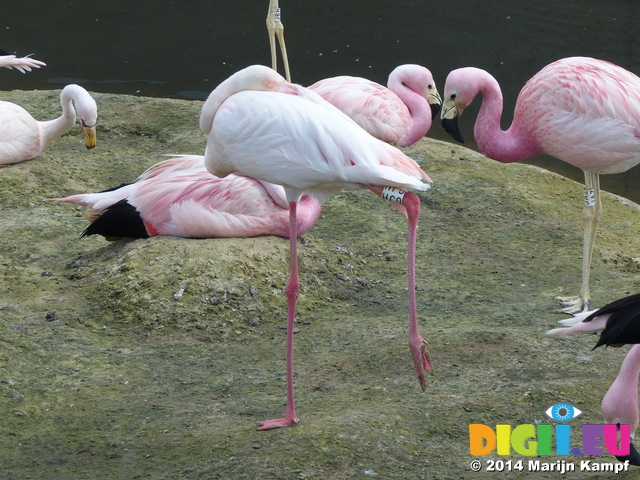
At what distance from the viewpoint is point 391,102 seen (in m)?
6.11

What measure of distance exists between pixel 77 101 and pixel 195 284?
2.30 m

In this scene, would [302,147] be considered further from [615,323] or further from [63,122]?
[63,122]

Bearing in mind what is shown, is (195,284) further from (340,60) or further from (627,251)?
(340,60)

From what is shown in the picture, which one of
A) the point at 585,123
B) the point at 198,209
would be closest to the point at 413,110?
the point at 585,123

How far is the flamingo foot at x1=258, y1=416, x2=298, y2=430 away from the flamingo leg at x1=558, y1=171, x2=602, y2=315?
1658 mm

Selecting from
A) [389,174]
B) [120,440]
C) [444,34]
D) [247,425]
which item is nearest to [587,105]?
[389,174]

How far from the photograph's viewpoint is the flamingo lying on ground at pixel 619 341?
2.45m

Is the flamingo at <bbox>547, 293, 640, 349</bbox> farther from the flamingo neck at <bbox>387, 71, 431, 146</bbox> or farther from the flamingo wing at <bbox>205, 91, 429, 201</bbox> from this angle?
the flamingo neck at <bbox>387, 71, 431, 146</bbox>

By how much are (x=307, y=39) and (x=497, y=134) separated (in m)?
6.42

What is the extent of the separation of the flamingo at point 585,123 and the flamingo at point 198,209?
1162mm

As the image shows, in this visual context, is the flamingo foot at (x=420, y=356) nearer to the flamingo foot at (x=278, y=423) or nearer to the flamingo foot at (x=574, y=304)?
the flamingo foot at (x=278, y=423)

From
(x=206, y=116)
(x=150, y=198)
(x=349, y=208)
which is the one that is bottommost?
(x=349, y=208)

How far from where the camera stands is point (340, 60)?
10195 millimetres

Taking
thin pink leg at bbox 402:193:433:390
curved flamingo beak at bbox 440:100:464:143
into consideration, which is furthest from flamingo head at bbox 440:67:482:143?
thin pink leg at bbox 402:193:433:390
